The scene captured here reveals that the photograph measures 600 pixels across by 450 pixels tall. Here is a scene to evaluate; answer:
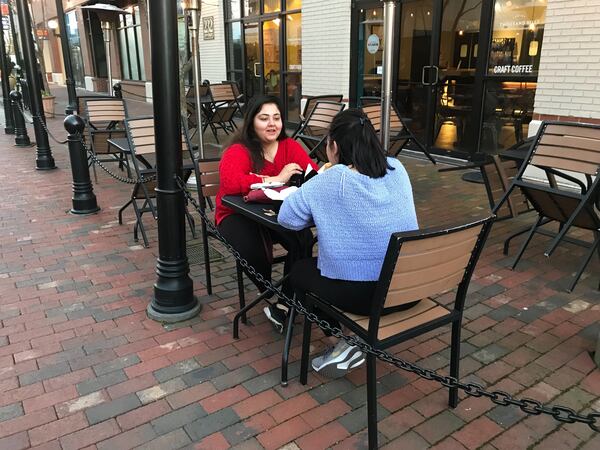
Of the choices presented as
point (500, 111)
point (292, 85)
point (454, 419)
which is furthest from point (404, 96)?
point (454, 419)

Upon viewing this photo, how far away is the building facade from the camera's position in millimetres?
5973

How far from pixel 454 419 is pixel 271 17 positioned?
35.0 ft

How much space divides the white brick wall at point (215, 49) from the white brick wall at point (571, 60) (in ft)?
29.6

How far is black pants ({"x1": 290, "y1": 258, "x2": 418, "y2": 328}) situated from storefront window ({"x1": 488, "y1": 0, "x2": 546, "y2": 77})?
18.3 feet

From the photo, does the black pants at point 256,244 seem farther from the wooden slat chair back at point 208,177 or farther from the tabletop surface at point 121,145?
the tabletop surface at point 121,145

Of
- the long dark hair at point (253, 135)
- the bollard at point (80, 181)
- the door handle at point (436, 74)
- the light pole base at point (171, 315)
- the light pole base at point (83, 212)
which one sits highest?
the door handle at point (436, 74)

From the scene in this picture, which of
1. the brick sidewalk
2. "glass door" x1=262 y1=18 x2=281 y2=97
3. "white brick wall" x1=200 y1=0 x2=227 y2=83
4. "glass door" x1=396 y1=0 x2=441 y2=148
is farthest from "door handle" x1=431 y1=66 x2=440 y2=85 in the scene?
"white brick wall" x1=200 y1=0 x2=227 y2=83

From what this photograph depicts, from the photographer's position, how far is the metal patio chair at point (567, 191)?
3715 mm

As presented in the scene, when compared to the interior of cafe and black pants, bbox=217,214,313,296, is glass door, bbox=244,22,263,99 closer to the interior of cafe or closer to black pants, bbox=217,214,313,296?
the interior of cafe

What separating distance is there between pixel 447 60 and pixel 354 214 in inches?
250

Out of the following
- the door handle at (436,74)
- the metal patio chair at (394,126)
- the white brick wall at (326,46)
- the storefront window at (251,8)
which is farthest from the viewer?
the storefront window at (251,8)

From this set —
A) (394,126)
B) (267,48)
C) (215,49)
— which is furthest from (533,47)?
(215,49)

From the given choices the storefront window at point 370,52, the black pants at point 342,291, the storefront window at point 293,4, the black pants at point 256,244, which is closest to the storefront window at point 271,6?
the storefront window at point 293,4

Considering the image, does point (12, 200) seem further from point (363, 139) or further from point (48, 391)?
point (363, 139)
